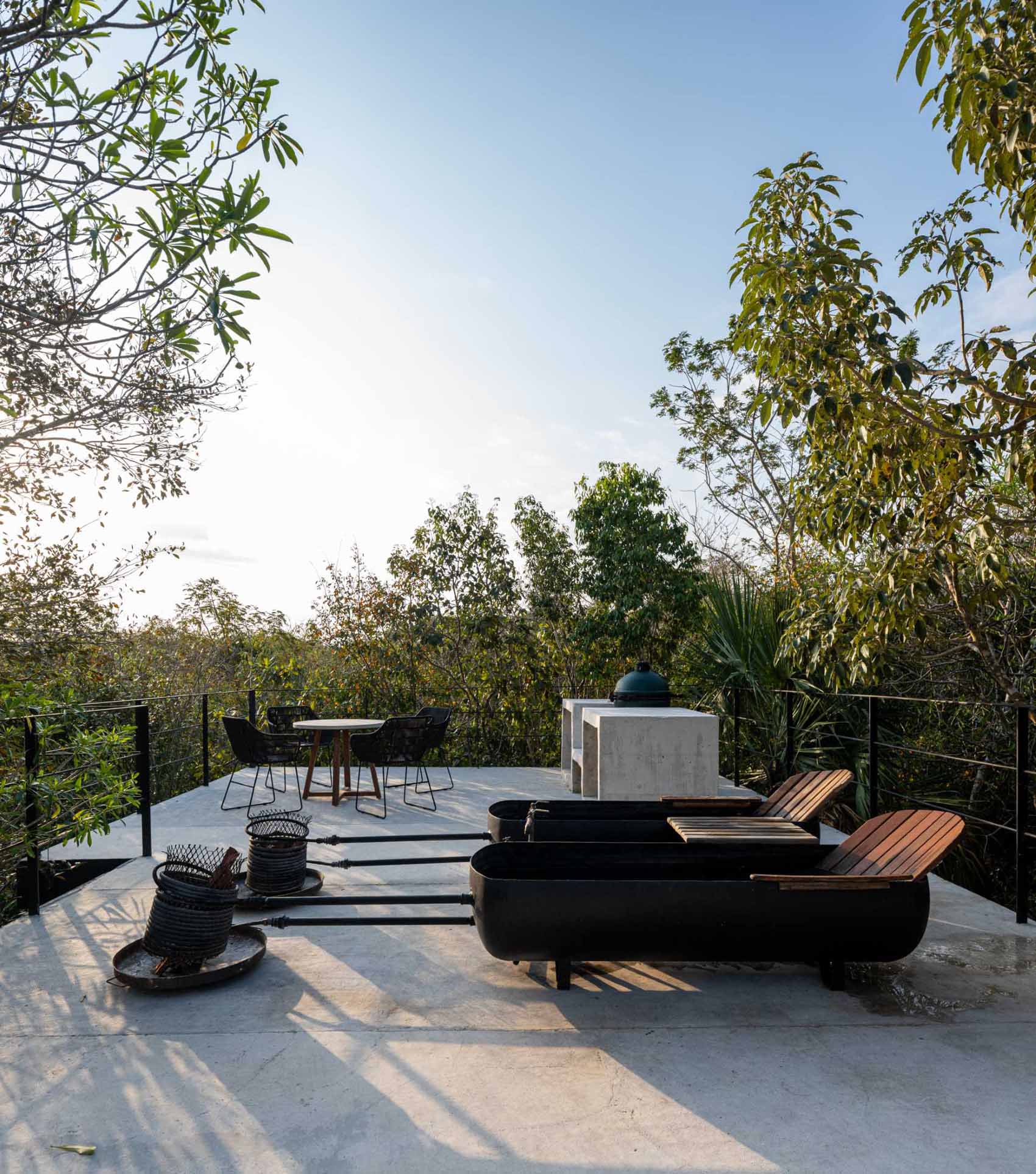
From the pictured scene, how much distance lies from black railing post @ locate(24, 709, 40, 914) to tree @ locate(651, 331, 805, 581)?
30.4ft

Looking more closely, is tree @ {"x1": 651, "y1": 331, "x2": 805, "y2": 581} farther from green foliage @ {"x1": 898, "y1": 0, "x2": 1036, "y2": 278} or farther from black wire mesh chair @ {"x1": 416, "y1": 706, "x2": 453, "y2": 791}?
green foliage @ {"x1": 898, "y1": 0, "x2": 1036, "y2": 278}

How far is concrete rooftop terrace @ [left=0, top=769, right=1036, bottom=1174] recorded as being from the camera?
200cm

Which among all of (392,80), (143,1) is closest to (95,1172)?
(143,1)

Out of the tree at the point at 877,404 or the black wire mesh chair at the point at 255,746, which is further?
the black wire mesh chair at the point at 255,746

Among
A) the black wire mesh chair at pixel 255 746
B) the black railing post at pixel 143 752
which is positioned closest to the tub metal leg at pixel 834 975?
the black railing post at pixel 143 752

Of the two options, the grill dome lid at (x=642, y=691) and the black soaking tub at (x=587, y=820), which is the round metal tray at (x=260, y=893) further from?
the grill dome lid at (x=642, y=691)

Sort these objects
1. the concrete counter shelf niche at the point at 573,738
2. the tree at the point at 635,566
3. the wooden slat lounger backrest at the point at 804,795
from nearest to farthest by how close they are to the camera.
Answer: the wooden slat lounger backrest at the point at 804,795 → the concrete counter shelf niche at the point at 573,738 → the tree at the point at 635,566

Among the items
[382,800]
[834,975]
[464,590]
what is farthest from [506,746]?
[834,975]

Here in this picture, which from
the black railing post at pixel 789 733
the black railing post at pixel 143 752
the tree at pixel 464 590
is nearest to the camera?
the black railing post at pixel 143 752

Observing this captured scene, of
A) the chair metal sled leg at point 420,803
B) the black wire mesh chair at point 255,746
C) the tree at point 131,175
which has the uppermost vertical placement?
the tree at point 131,175

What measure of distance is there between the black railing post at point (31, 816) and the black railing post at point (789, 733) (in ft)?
16.5

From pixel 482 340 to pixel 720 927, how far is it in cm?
663

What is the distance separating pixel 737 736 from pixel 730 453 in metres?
5.83

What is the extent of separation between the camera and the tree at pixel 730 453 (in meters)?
11.5
